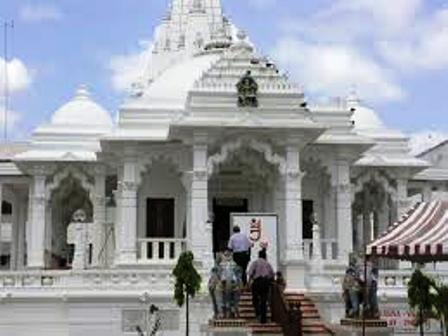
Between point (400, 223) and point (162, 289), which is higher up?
point (400, 223)

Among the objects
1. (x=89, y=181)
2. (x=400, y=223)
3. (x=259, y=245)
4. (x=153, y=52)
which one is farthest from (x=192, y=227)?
(x=153, y=52)

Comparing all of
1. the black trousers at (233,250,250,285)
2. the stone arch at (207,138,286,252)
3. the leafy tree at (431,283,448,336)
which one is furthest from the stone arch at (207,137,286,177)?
the leafy tree at (431,283,448,336)

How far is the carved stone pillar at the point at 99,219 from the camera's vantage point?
28.2 meters

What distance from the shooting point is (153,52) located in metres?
45.8

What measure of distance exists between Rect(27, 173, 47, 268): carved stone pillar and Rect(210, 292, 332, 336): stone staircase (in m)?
9.84

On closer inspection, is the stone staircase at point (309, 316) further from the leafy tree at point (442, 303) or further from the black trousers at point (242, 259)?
the leafy tree at point (442, 303)

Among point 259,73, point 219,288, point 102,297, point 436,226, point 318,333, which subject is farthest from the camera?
point 259,73

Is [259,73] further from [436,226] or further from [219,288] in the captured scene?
[436,226]

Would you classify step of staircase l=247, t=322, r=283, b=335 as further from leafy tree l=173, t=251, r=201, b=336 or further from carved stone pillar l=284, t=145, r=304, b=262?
carved stone pillar l=284, t=145, r=304, b=262

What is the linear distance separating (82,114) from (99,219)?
4.90 metres

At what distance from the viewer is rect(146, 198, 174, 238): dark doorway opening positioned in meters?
26.6

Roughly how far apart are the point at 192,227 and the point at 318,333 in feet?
16.3

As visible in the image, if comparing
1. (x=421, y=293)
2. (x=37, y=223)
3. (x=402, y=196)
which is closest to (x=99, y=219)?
(x=37, y=223)

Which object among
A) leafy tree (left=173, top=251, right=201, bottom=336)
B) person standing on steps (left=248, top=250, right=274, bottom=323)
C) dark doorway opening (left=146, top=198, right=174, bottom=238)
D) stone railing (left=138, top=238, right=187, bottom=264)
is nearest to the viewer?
person standing on steps (left=248, top=250, right=274, bottom=323)
